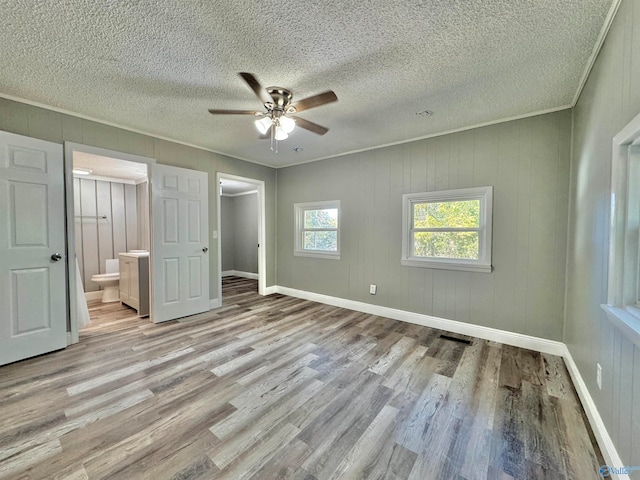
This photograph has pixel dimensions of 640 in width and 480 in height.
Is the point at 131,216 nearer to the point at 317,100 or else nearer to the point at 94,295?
the point at 94,295

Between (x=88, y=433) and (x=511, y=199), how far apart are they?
4.12 m

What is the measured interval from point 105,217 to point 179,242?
2.38 metres

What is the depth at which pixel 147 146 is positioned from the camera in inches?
136

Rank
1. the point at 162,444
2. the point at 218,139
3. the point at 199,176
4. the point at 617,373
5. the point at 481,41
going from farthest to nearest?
the point at 199,176 → the point at 218,139 → the point at 481,41 → the point at 162,444 → the point at 617,373

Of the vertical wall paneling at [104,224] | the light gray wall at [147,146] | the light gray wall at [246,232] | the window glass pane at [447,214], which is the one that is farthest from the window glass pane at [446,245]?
the vertical wall paneling at [104,224]

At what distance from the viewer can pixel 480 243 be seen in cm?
309

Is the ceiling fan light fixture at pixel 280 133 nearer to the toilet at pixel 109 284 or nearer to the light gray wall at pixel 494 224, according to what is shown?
the light gray wall at pixel 494 224

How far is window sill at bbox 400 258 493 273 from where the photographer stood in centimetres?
306

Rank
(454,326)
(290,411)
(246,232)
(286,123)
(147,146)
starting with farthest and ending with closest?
(246,232) → (147,146) → (454,326) → (286,123) → (290,411)

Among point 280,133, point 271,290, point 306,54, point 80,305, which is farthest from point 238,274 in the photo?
point 306,54

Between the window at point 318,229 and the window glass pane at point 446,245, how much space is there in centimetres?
133

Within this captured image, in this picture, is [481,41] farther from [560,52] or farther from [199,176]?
[199,176]

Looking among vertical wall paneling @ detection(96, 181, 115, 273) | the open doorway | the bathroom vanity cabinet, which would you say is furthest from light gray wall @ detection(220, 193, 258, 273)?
the bathroom vanity cabinet

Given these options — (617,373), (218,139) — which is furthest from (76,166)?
(617,373)
